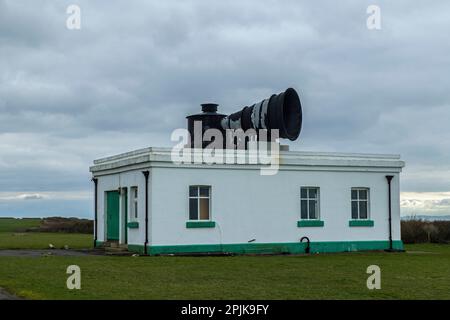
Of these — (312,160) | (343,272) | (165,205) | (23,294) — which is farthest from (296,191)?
(23,294)

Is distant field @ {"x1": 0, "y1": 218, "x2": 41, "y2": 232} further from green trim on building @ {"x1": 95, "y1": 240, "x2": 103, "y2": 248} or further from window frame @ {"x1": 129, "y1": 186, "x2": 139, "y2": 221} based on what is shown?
window frame @ {"x1": 129, "y1": 186, "x2": 139, "y2": 221}

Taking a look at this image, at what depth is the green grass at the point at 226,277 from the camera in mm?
12125

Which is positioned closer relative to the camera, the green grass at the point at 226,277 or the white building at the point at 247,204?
the green grass at the point at 226,277

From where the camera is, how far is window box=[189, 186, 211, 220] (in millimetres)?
22688

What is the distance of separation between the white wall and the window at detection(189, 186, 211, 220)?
0.22 meters

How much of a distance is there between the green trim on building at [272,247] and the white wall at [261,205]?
0.15m

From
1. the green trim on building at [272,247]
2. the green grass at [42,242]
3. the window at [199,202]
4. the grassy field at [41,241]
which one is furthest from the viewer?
the grassy field at [41,241]

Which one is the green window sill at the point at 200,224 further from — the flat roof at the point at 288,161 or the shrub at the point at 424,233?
the shrub at the point at 424,233

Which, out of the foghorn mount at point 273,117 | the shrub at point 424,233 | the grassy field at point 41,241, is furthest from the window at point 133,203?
the shrub at point 424,233

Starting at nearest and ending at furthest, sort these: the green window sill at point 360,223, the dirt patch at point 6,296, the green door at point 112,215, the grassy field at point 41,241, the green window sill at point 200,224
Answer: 1. the dirt patch at point 6,296
2. the green window sill at point 200,224
3. the green window sill at point 360,223
4. the green door at point 112,215
5. the grassy field at point 41,241

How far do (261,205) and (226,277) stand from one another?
28.9ft

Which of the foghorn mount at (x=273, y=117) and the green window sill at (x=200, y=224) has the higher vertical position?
the foghorn mount at (x=273, y=117)

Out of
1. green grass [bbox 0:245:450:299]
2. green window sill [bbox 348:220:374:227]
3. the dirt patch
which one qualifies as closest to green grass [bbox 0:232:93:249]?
green grass [bbox 0:245:450:299]
